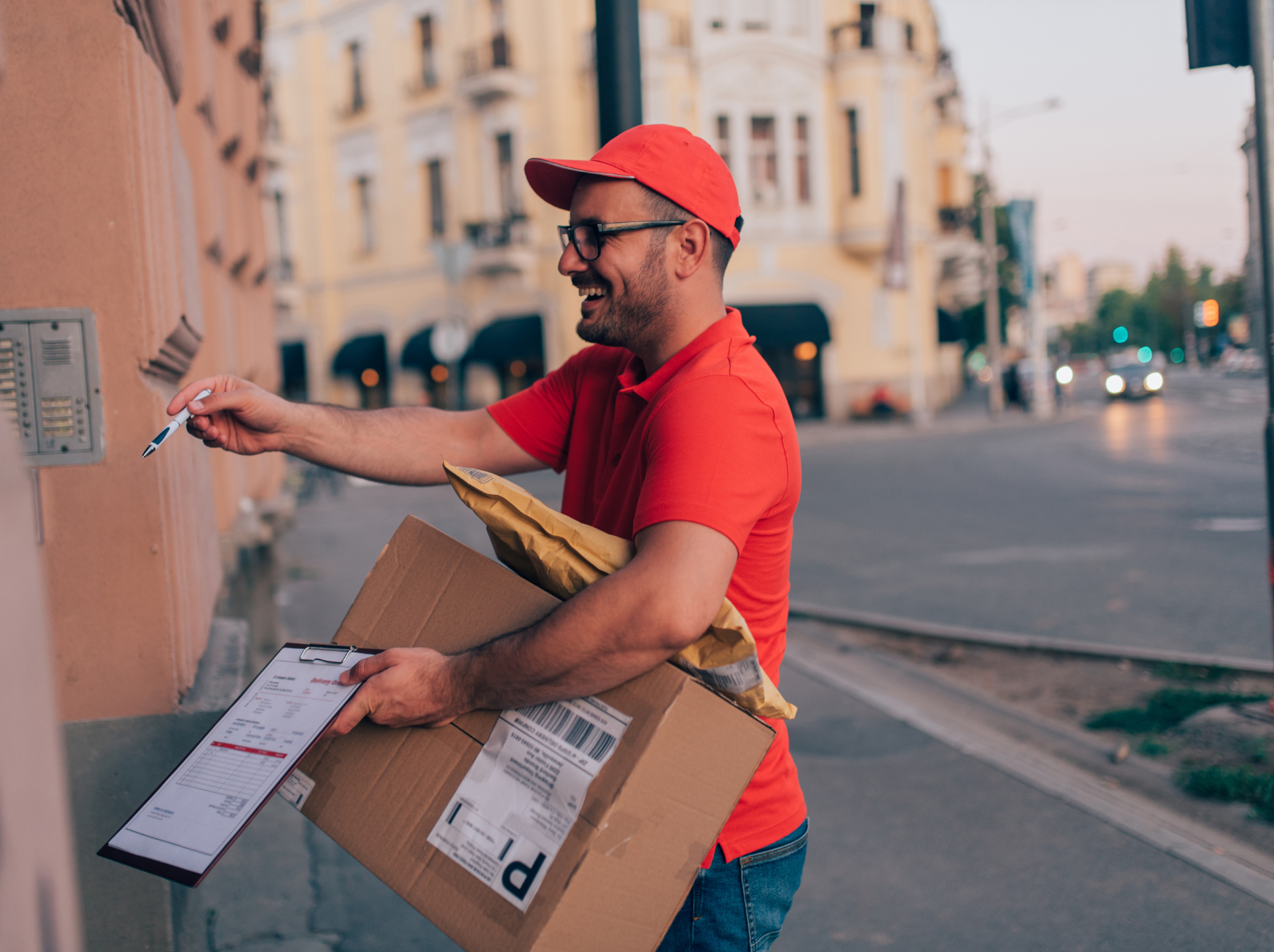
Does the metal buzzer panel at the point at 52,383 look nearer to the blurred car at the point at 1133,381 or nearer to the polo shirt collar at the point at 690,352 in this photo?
the polo shirt collar at the point at 690,352

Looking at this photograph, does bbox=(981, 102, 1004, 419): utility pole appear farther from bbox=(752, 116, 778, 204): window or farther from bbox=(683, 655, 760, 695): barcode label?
bbox=(683, 655, 760, 695): barcode label

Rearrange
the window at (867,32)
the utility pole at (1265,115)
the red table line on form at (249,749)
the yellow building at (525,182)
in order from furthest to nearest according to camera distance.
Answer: the window at (867,32) < the yellow building at (525,182) < the utility pole at (1265,115) < the red table line on form at (249,749)

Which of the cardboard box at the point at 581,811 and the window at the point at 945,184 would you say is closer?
the cardboard box at the point at 581,811

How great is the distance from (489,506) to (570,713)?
0.35 metres

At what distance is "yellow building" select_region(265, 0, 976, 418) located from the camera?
A: 1105 inches

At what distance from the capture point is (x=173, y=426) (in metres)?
1.88

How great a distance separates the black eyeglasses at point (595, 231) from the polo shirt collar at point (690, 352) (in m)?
0.19

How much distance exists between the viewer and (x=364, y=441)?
7.57 feet

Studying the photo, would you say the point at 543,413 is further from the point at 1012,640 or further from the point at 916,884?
the point at 1012,640

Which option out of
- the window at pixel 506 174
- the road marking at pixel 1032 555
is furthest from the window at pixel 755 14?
the road marking at pixel 1032 555

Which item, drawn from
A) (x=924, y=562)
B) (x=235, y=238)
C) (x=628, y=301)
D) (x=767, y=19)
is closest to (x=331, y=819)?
(x=628, y=301)

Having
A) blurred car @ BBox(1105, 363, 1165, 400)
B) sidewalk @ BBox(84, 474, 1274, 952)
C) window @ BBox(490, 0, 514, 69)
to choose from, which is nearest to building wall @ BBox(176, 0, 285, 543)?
sidewalk @ BBox(84, 474, 1274, 952)

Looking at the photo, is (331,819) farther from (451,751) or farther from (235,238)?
(235,238)

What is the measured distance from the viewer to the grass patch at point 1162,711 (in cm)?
511
